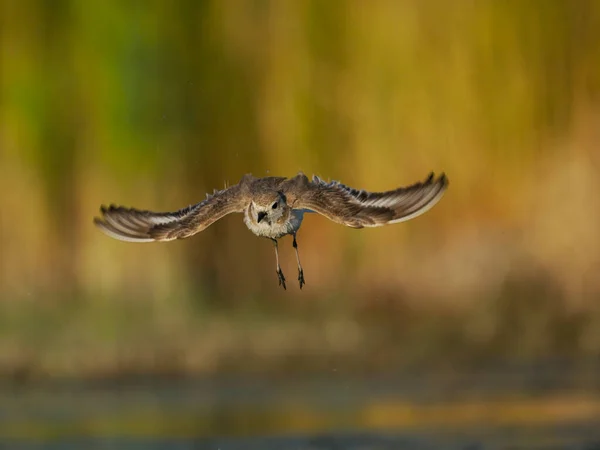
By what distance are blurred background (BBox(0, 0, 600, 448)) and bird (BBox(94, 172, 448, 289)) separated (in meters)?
6.29

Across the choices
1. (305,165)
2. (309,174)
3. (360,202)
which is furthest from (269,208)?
(305,165)

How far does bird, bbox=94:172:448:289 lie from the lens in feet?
53.7

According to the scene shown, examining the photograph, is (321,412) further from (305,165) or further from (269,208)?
(269,208)

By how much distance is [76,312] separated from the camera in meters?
23.8

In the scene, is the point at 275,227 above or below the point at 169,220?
below

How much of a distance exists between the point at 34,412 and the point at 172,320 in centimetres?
243

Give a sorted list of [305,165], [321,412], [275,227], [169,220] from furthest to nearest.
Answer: [305,165] < [321,412] < [169,220] < [275,227]

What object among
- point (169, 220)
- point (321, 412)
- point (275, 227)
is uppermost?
point (169, 220)

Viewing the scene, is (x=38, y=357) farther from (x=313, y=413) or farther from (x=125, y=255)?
(x=313, y=413)

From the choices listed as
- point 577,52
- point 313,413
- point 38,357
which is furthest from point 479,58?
Result: point 38,357

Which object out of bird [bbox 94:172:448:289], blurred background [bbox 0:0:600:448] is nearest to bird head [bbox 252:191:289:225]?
bird [bbox 94:172:448:289]

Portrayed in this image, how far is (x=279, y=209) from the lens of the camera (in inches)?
647

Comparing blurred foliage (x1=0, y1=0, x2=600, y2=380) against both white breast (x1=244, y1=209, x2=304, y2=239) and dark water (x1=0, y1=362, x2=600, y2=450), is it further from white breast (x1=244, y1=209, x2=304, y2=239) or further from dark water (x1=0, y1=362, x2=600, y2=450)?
white breast (x1=244, y1=209, x2=304, y2=239)

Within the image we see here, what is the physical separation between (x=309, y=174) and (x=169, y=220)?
646 centimetres
